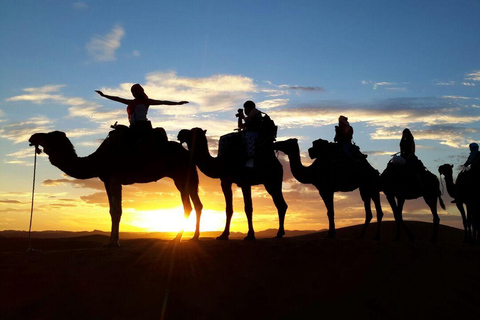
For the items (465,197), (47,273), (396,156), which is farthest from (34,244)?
(465,197)

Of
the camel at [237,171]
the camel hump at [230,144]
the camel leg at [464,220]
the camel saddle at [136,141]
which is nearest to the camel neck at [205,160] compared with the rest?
the camel at [237,171]

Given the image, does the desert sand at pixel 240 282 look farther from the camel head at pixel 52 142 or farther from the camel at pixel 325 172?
the camel at pixel 325 172

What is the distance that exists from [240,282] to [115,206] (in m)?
4.51

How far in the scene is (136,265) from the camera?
11359 millimetres

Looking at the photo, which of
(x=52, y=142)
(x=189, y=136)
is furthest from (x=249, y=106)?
(x=52, y=142)

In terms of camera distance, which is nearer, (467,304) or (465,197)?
(467,304)

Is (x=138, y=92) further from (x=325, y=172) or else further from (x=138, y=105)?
(x=325, y=172)

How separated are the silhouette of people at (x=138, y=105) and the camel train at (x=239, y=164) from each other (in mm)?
38

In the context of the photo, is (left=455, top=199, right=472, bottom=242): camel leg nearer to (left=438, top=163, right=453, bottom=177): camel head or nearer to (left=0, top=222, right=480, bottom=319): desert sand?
(left=438, top=163, right=453, bottom=177): camel head

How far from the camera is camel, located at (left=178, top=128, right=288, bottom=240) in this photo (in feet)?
49.8

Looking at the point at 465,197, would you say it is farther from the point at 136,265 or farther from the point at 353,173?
the point at 136,265

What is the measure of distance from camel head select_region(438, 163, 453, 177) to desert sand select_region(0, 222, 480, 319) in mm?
8615

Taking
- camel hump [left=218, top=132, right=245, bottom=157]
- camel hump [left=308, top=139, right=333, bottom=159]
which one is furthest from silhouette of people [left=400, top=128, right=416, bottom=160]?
camel hump [left=218, top=132, right=245, bottom=157]

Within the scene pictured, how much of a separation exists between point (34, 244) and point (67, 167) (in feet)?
37.7
